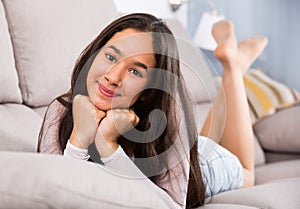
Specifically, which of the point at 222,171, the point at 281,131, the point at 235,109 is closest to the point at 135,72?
the point at 222,171

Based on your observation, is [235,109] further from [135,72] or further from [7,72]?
[135,72]

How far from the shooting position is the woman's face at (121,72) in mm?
1129

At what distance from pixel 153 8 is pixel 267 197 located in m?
1.36

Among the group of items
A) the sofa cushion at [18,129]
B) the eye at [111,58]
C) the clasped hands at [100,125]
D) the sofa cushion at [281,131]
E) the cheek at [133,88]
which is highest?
the eye at [111,58]

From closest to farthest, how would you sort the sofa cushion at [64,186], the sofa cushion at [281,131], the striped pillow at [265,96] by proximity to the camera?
the sofa cushion at [64,186]
the sofa cushion at [281,131]
the striped pillow at [265,96]

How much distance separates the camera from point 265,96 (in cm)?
256

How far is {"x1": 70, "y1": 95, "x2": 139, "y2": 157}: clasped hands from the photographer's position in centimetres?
114

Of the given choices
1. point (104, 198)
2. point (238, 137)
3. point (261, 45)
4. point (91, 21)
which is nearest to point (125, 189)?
point (104, 198)

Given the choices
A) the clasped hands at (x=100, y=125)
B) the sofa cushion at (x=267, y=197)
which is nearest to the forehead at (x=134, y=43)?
the clasped hands at (x=100, y=125)

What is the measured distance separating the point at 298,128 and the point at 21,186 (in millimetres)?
1556

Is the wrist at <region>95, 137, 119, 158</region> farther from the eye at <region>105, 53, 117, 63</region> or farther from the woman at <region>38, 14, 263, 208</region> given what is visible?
the eye at <region>105, 53, 117, 63</region>

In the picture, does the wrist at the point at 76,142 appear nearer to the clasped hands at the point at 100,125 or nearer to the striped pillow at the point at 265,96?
the clasped hands at the point at 100,125

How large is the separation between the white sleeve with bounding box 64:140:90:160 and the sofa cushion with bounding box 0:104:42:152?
282 mm

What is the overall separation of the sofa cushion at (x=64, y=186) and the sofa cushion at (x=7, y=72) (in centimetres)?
57
